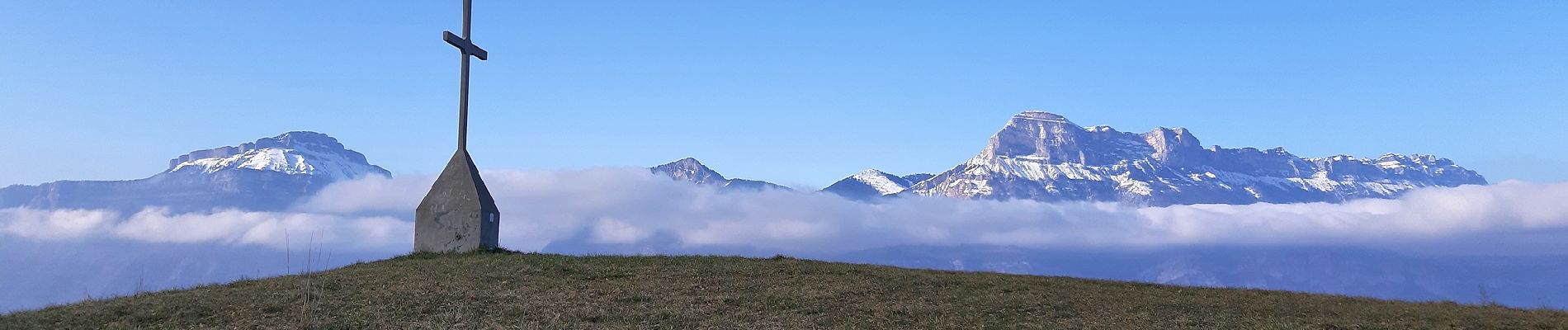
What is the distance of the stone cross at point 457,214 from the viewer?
37125 millimetres

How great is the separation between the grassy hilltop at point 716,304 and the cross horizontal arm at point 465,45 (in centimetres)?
1005

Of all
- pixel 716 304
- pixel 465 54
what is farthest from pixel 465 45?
pixel 716 304

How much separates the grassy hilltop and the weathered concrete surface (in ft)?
13.5

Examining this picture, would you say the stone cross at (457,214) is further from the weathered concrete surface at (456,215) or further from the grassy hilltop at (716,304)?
the grassy hilltop at (716,304)

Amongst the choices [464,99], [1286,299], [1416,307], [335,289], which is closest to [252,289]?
[335,289]

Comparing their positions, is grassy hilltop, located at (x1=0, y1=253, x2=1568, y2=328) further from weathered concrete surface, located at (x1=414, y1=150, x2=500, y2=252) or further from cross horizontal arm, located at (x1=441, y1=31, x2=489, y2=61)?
cross horizontal arm, located at (x1=441, y1=31, x2=489, y2=61)

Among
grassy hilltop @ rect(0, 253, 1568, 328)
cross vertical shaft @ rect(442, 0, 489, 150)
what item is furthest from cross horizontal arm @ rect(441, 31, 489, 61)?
grassy hilltop @ rect(0, 253, 1568, 328)

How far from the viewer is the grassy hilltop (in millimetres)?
24688

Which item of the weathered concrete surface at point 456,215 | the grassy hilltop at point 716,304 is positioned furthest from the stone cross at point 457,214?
the grassy hilltop at point 716,304

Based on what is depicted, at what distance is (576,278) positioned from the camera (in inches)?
1201

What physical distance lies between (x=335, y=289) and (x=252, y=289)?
7.11 feet

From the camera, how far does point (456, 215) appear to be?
3725 cm

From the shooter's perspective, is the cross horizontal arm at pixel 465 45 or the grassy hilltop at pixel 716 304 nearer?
the grassy hilltop at pixel 716 304

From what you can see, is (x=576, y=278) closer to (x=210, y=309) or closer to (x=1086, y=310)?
(x=210, y=309)
